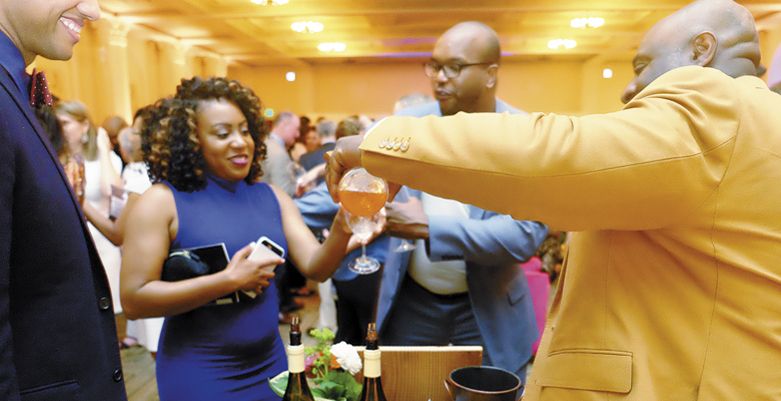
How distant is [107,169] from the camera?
146 inches

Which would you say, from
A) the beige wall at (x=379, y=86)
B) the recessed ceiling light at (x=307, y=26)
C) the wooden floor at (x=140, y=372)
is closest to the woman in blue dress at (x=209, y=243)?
the wooden floor at (x=140, y=372)

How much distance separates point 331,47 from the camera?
421 inches

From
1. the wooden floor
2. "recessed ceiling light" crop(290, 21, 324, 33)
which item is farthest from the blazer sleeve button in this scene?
"recessed ceiling light" crop(290, 21, 324, 33)

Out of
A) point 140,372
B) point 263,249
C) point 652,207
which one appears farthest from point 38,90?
point 140,372

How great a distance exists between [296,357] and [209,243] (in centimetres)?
76

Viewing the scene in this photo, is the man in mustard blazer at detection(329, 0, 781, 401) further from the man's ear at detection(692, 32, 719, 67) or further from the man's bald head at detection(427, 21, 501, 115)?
the man's bald head at detection(427, 21, 501, 115)

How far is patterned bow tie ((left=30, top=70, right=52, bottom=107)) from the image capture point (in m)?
1.08

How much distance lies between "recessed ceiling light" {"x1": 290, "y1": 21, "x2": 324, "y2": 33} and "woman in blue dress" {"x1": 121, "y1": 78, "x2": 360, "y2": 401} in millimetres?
6867

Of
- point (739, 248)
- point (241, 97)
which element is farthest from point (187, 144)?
point (739, 248)

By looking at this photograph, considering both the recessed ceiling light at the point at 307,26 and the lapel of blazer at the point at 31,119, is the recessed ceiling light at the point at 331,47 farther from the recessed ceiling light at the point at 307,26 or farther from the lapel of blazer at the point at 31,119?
the lapel of blazer at the point at 31,119

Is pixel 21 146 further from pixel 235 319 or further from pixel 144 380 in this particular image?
pixel 144 380

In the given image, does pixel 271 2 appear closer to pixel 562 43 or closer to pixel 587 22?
pixel 587 22

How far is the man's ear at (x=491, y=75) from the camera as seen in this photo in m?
1.99

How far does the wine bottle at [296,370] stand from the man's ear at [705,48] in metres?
0.80
